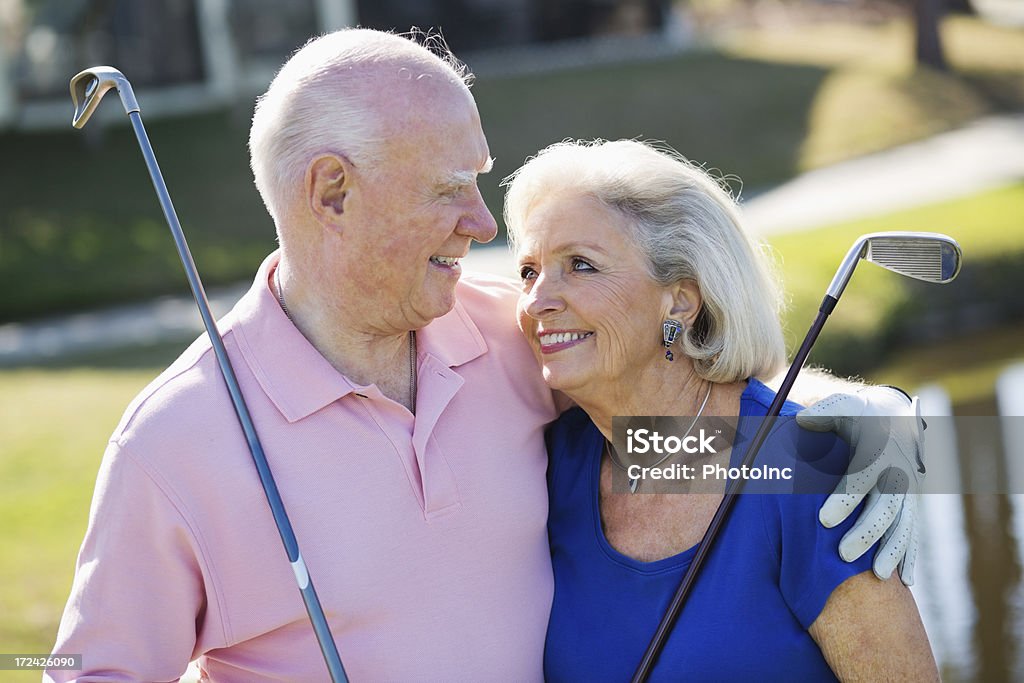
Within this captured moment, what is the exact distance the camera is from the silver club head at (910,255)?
7.91ft

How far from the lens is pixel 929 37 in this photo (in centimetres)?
1791

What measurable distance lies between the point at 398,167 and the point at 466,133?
0.50ft

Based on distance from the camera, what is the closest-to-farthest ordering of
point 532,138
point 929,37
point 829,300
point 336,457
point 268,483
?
point 268,483
point 336,457
point 829,300
point 532,138
point 929,37

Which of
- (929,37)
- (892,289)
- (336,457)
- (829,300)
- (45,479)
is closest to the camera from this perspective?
(336,457)

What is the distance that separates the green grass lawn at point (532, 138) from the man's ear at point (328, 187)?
→ 914 centimetres

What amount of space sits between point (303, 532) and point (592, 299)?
28.6 inches

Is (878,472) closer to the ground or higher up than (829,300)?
closer to the ground

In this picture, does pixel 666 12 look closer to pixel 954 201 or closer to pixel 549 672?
pixel 954 201

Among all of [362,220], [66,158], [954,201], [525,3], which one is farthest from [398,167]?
[525,3]

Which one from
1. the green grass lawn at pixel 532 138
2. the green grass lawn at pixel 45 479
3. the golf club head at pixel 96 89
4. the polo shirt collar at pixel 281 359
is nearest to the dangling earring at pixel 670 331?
the polo shirt collar at pixel 281 359

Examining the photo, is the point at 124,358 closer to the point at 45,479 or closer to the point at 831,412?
the point at 45,479

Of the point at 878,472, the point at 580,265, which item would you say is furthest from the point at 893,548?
the point at 580,265

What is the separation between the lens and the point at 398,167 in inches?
89.7
